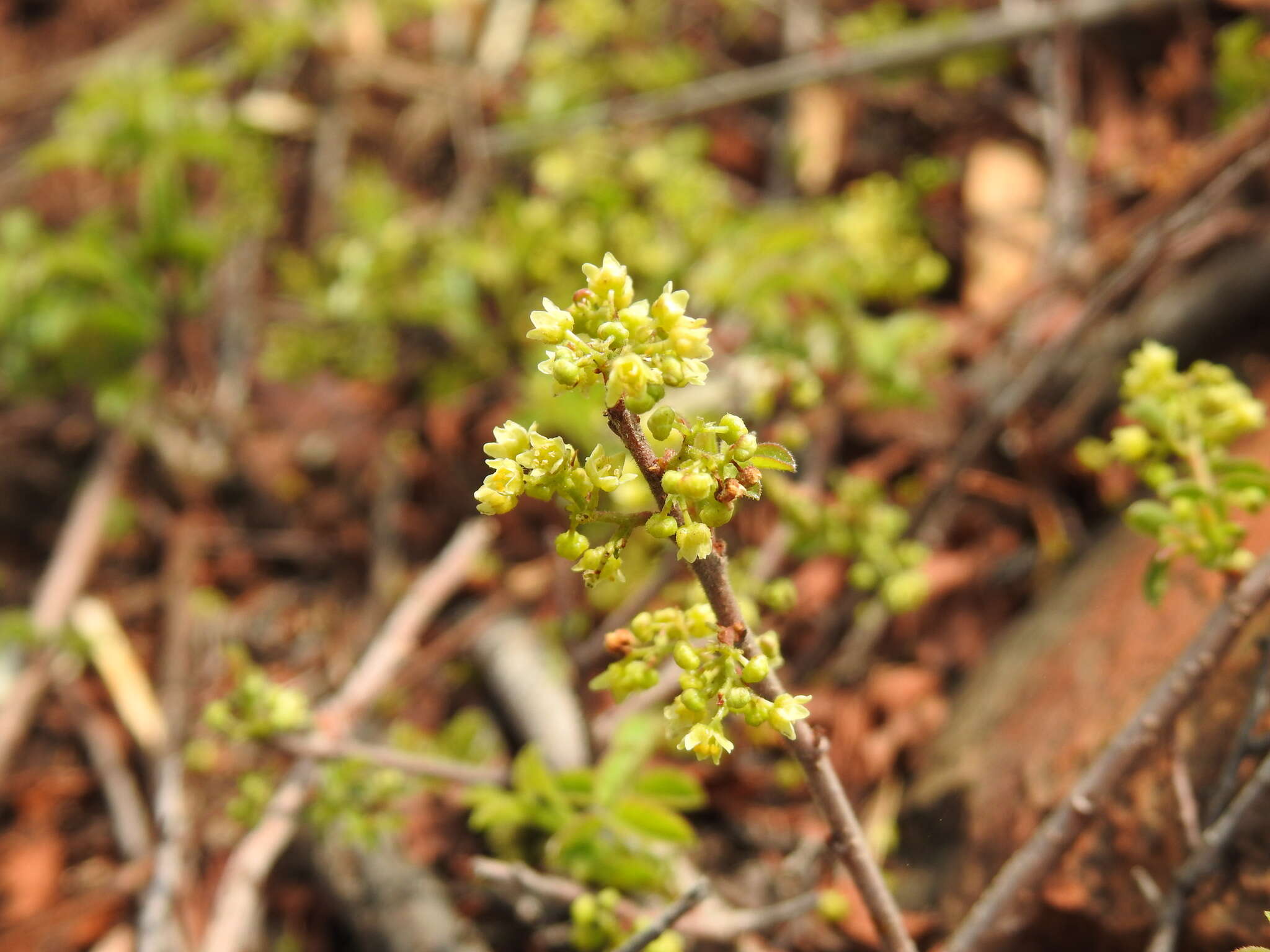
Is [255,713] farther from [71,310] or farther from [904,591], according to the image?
[71,310]

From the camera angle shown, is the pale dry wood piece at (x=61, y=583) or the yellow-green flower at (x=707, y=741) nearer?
the yellow-green flower at (x=707, y=741)

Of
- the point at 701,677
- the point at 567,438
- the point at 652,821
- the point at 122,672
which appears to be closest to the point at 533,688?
the point at 567,438

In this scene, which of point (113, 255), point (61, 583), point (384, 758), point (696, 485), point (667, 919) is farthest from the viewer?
point (113, 255)

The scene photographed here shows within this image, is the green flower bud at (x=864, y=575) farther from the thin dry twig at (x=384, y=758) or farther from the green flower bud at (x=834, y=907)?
the thin dry twig at (x=384, y=758)

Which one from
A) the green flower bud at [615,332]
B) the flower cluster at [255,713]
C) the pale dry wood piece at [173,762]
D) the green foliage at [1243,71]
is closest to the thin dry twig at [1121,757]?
the green flower bud at [615,332]

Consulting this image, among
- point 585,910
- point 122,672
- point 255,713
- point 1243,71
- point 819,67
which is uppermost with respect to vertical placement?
point 819,67

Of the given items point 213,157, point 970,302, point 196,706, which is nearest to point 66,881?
point 196,706

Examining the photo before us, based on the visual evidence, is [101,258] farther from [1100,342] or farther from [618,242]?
[1100,342]
